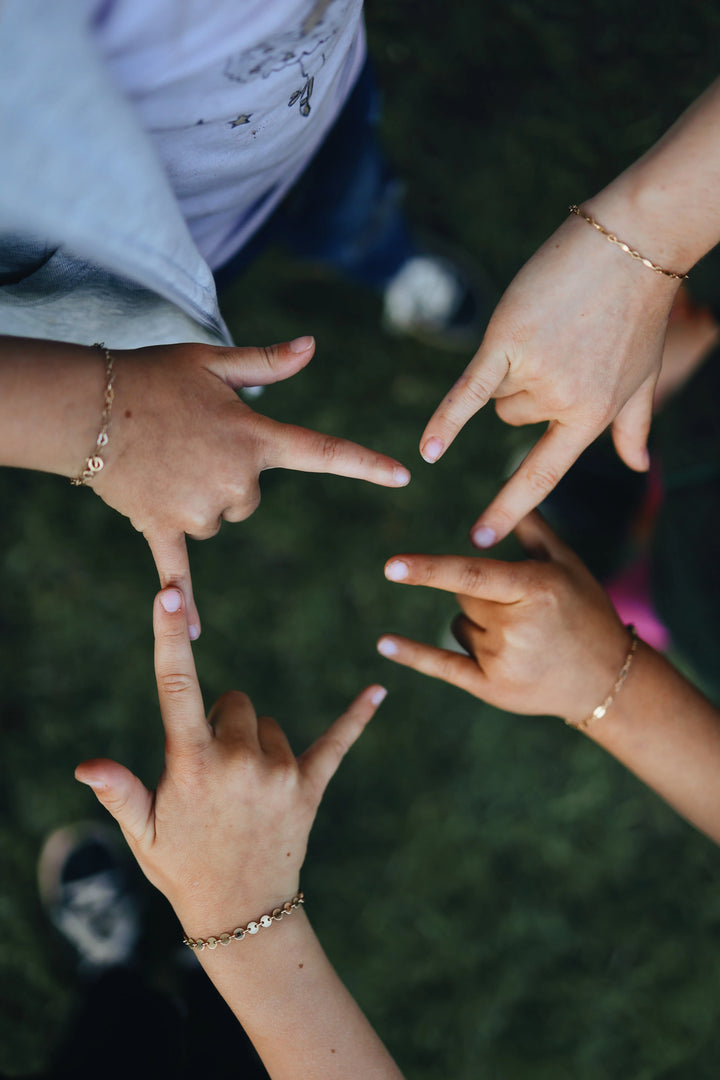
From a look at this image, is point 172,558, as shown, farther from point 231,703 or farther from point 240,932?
point 240,932

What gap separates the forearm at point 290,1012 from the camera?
116 cm

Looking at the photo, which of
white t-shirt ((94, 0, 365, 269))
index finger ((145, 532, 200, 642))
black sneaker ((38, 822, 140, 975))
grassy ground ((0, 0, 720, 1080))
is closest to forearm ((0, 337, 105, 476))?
index finger ((145, 532, 200, 642))

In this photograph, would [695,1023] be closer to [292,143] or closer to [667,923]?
[667,923]

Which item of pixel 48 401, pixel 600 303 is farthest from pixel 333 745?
pixel 600 303

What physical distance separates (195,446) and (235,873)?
724mm

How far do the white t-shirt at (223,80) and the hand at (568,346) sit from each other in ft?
1.43

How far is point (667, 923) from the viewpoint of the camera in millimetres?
2051

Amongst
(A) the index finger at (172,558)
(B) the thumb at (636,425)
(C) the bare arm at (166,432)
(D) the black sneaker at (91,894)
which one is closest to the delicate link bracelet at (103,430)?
(C) the bare arm at (166,432)

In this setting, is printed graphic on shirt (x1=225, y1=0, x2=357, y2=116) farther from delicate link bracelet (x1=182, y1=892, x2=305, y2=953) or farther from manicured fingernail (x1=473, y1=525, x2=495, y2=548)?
delicate link bracelet (x1=182, y1=892, x2=305, y2=953)

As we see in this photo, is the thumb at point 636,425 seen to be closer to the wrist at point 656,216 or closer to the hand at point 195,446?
the wrist at point 656,216

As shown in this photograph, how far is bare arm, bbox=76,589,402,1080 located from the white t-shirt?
620 millimetres

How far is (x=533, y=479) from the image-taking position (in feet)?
4.17

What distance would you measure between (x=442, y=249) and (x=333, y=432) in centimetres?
64

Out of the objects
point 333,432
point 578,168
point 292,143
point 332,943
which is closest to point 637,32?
point 578,168
